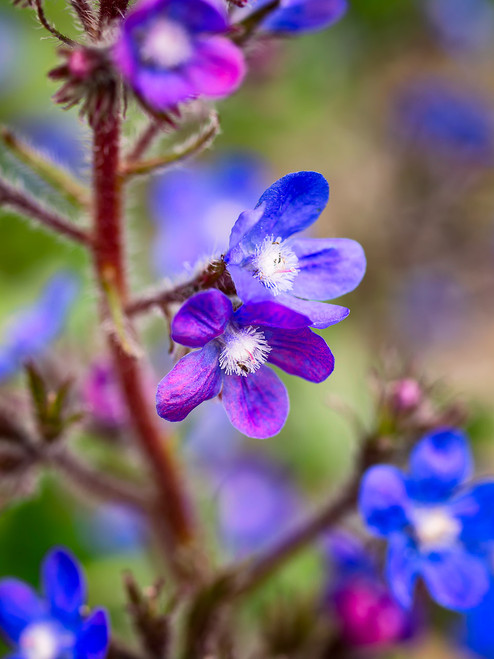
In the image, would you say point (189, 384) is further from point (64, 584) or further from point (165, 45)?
point (64, 584)

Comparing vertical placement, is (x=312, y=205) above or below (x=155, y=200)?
above

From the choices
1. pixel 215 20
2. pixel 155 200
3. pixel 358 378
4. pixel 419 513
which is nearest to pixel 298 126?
pixel 155 200

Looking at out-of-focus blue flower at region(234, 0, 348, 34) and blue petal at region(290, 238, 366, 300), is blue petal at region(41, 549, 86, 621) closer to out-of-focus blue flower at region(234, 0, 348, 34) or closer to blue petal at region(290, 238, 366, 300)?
blue petal at region(290, 238, 366, 300)

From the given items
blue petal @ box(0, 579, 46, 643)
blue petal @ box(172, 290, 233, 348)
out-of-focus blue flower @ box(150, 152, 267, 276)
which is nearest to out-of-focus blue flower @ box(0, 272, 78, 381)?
blue petal @ box(0, 579, 46, 643)

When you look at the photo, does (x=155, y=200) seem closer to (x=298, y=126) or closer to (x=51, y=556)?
(x=298, y=126)

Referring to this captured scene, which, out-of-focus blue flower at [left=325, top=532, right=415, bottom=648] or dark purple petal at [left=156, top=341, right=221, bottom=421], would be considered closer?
dark purple petal at [left=156, top=341, right=221, bottom=421]

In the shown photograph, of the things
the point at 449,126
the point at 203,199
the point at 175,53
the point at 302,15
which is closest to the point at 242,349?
the point at 175,53
